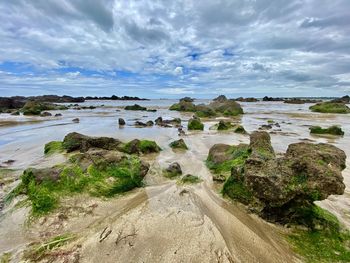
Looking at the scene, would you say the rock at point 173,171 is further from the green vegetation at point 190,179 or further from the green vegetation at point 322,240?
the green vegetation at point 322,240

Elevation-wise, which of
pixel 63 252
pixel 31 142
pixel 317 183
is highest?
pixel 317 183

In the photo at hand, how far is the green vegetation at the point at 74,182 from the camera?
182 inches

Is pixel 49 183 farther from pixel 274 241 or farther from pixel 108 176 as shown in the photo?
Result: pixel 274 241

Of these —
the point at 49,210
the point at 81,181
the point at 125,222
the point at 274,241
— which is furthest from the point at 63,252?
the point at 274,241

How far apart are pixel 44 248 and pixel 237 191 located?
322cm

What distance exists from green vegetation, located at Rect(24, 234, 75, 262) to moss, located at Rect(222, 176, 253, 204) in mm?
2837

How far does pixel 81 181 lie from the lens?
204 inches

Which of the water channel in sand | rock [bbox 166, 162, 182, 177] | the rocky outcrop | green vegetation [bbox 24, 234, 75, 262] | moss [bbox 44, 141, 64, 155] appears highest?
the rocky outcrop

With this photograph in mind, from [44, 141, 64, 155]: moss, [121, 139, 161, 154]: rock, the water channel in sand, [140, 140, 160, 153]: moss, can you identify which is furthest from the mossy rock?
[44, 141, 64, 155]: moss

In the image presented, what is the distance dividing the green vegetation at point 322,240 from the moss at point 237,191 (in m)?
0.92

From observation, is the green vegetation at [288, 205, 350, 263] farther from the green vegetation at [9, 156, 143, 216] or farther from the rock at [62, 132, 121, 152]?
the rock at [62, 132, 121, 152]

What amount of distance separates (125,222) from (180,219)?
84cm

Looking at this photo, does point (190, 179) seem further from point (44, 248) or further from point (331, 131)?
point (331, 131)

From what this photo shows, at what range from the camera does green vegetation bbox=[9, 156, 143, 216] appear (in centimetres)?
462
